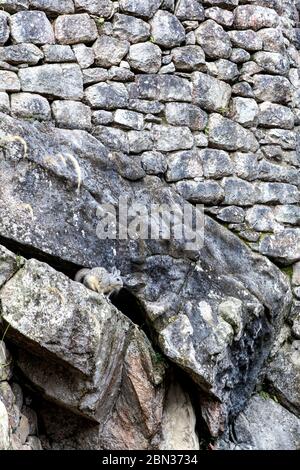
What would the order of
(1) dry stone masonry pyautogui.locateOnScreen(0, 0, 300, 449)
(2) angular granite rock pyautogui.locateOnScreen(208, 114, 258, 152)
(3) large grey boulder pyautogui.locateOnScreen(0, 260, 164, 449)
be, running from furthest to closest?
1. (2) angular granite rock pyautogui.locateOnScreen(208, 114, 258, 152)
2. (1) dry stone masonry pyautogui.locateOnScreen(0, 0, 300, 449)
3. (3) large grey boulder pyautogui.locateOnScreen(0, 260, 164, 449)

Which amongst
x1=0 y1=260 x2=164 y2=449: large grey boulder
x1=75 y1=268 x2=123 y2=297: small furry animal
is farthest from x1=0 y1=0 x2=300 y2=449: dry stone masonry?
x1=75 y1=268 x2=123 y2=297: small furry animal

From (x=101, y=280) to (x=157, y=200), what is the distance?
1.15 metres

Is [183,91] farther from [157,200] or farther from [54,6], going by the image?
[54,6]

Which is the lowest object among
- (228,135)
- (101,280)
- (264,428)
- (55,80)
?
(264,428)

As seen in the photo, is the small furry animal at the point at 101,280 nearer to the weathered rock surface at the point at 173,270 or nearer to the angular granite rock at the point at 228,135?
the weathered rock surface at the point at 173,270

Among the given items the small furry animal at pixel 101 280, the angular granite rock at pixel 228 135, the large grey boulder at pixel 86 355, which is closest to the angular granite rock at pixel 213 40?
the angular granite rock at pixel 228 135

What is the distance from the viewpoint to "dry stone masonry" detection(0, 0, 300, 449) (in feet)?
17.6

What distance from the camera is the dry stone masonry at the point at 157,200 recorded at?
5.36 meters

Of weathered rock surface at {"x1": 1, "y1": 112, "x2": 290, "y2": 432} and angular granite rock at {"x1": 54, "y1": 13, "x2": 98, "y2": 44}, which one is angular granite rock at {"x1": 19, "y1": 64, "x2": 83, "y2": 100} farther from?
weathered rock surface at {"x1": 1, "y1": 112, "x2": 290, "y2": 432}

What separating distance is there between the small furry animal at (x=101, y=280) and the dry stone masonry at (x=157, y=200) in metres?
0.12

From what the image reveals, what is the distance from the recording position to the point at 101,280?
18.0 feet

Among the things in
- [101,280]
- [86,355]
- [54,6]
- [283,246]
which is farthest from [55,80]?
[283,246]

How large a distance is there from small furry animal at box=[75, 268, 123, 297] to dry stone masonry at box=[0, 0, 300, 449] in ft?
0.39

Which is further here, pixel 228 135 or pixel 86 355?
pixel 228 135
